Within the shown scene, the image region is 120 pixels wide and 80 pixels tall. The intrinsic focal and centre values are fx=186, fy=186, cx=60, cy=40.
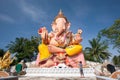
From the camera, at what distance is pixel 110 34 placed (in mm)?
26094

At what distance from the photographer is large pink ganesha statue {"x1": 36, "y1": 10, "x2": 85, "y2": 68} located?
47.0 ft

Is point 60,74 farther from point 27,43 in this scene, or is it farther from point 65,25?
point 27,43

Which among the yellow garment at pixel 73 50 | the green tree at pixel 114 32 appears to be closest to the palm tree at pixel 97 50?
the green tree at pixel 114 32

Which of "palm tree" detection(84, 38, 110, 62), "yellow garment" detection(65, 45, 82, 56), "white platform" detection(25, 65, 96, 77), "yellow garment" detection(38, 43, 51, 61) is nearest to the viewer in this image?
"white platform" detection(25, 65, 96, 77)

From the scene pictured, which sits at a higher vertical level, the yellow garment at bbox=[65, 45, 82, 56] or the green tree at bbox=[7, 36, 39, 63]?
the green tree at bbox=[7, 36, 39, 63]

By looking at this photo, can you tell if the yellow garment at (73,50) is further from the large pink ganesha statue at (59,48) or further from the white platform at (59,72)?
the white platform at (59,72)

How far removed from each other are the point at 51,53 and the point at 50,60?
1.79ft

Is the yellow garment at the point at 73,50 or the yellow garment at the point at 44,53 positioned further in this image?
the yellow garment at the point at 73,50

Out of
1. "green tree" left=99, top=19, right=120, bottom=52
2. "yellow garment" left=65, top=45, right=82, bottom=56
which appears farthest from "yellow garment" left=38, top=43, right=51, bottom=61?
"green tree" left=99, top=19, right=120, bottom=52

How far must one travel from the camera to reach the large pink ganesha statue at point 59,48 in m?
14.3

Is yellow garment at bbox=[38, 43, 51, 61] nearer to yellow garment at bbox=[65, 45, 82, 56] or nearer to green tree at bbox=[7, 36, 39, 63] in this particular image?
yellow garment at bbox=[65, 45, 82, 56]

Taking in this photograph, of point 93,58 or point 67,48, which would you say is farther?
point 93,58

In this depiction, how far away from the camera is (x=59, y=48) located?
14.4m

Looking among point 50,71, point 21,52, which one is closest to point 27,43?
point 21,52
